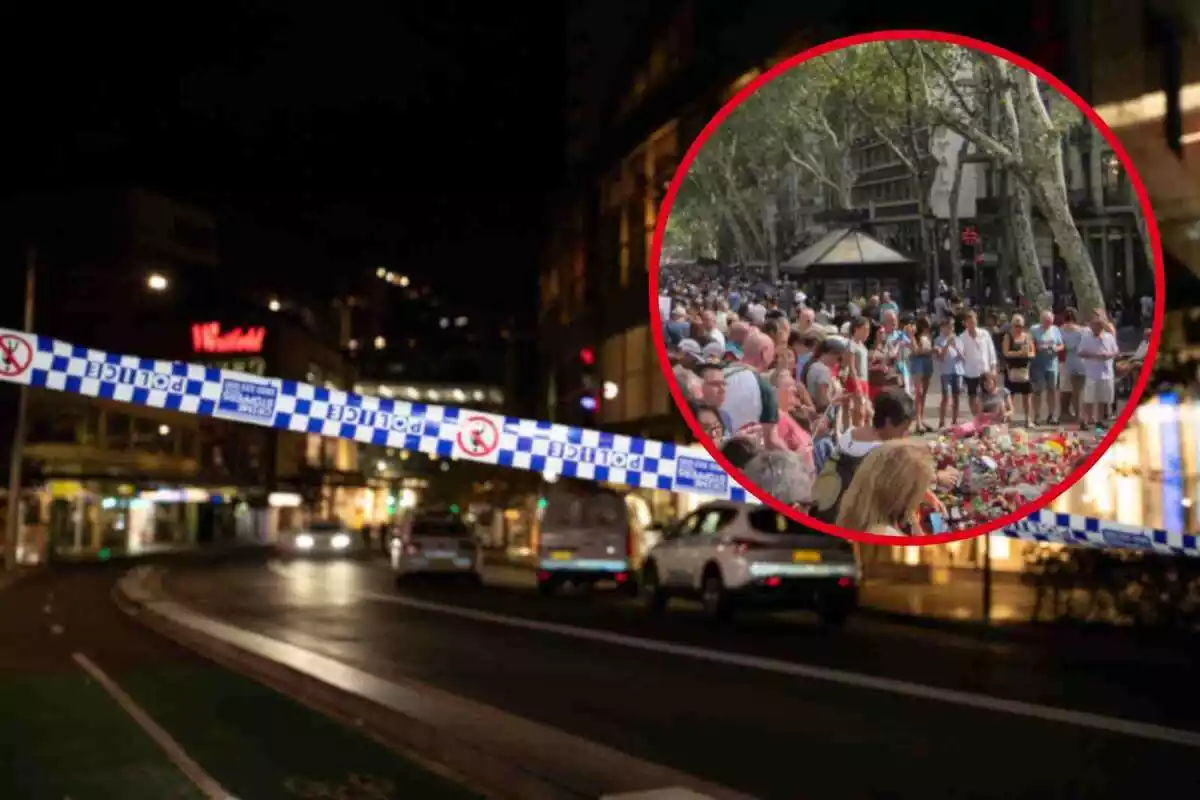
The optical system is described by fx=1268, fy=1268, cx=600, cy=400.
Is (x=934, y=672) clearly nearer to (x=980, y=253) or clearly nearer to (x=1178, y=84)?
(x=980, y=253)

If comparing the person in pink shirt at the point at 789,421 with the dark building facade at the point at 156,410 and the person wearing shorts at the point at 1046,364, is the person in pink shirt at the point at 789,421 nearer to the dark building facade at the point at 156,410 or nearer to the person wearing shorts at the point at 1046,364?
the person wearing shorts at the point at 1046,364

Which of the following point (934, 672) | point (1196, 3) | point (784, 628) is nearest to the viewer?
point (934, 672)

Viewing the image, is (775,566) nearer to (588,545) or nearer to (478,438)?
(478,438)

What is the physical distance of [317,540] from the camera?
46031 millimetres

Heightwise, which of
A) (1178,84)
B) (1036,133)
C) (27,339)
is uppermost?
(1178,84)

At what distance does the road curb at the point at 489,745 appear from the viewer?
7012 millimetres

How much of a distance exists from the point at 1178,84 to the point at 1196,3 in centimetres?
95

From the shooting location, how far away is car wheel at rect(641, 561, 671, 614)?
19484mm

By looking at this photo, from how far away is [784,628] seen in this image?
17.4m

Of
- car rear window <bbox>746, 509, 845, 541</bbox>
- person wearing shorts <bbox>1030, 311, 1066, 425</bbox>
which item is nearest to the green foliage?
person wearing shorts <bbox>1030, 311, 1066, 425</bbox>

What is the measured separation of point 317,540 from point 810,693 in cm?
3730

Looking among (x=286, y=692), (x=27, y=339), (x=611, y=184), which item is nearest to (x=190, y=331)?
(x=611, y=184)

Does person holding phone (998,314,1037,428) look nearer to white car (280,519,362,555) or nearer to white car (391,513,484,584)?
white car (391,513,484,584)

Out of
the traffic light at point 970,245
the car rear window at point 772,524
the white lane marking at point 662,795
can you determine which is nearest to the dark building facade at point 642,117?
the car rear window at point 772,524
